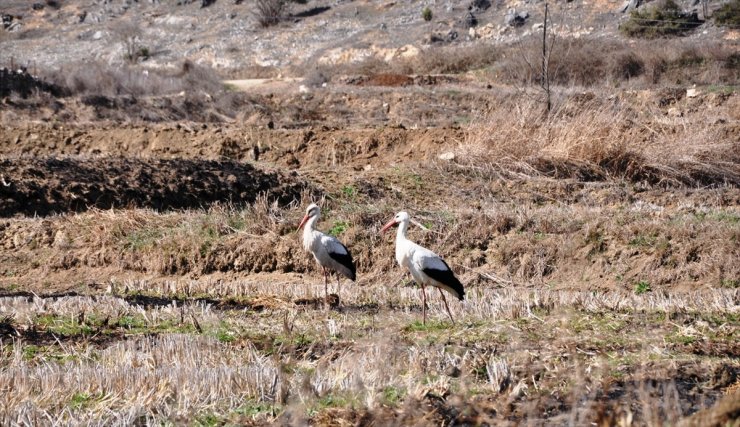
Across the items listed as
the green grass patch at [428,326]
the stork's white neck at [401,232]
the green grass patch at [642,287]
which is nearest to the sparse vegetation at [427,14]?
the green grass patch at [642,287]

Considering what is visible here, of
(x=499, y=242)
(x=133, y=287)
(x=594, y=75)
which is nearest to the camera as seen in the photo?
(x=133, y=287)

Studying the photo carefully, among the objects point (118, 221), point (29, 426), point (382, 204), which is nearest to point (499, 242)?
point (382, 204)

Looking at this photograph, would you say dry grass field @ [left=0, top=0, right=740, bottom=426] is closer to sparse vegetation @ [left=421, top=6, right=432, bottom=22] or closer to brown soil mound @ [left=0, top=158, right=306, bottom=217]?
brown soil mound @ [left=0, top=158, right=306, bottom=217]

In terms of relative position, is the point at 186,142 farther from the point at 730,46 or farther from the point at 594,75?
the point at 730,46

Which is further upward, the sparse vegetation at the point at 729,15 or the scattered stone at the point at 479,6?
the sparse vegetation at the point at 729,15

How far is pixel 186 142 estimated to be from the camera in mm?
23500

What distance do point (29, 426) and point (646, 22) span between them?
4759cm

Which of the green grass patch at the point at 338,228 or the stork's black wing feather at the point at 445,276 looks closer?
the stork's black wing feather at the point at 445,276

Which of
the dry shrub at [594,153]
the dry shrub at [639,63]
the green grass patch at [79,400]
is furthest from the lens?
the dry shrub at [639,63]

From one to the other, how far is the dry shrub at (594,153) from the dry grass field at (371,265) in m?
0.05

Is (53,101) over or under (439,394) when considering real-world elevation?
under

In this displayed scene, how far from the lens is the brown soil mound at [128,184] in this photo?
16422 millimetres

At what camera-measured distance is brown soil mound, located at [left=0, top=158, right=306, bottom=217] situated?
16.4 meters

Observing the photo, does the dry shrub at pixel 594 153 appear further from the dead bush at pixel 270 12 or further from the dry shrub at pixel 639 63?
the dead bush at pixel 270 12
